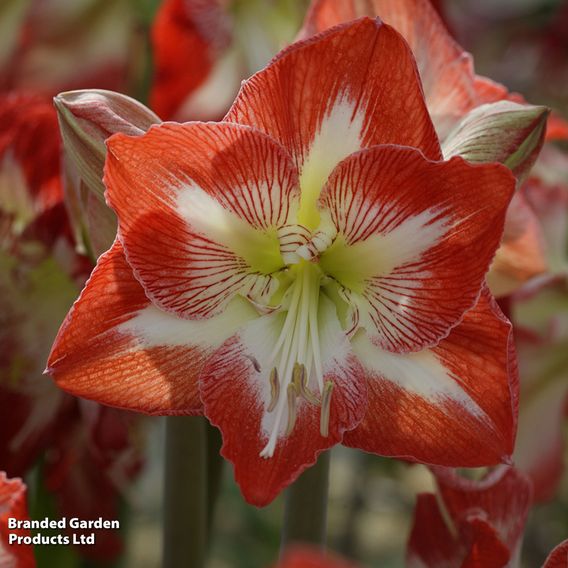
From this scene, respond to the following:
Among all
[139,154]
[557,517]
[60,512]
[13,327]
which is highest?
[139,154]

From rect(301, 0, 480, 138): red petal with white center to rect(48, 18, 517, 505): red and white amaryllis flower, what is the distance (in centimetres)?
9

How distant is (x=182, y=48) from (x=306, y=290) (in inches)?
15.2

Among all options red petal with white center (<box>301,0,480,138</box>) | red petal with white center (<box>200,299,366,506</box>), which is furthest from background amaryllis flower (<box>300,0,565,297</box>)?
red petal with white center (<box>200,299,366,506</box>)

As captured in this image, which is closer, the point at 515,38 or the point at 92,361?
the point at 92,361

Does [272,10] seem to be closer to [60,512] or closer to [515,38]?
[60,512]

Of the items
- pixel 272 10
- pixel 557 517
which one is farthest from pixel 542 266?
pixel 557 517

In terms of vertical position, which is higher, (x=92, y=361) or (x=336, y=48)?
(x=336, y=48)

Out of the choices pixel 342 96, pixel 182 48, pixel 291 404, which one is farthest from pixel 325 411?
pixel 182 48

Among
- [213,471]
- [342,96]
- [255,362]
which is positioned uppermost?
[342,96]

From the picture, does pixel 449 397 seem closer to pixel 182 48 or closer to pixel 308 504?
pixel 308 504

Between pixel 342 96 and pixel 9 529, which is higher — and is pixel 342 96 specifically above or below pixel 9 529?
above

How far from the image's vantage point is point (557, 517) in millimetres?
1253

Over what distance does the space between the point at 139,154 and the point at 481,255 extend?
0.13 metres

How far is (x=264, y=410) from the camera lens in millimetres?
409
